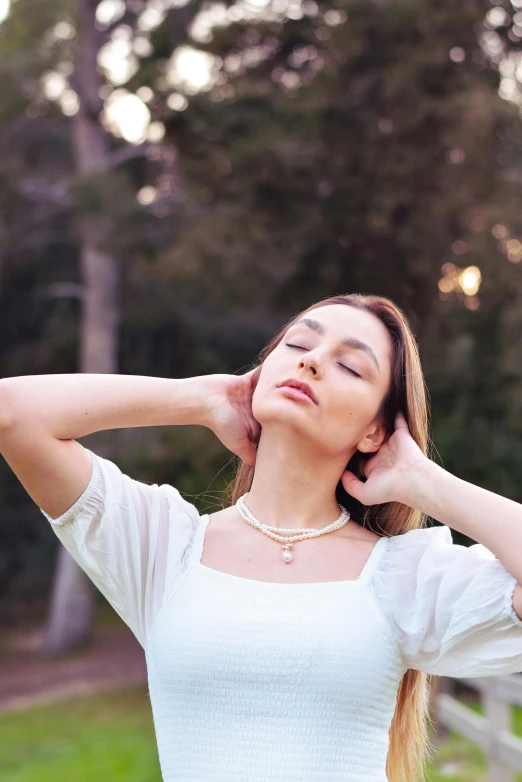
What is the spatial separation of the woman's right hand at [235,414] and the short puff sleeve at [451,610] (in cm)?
36

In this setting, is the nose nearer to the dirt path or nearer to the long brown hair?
the long brown hair

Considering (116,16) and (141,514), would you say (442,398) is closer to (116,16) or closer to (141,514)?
(116,16)

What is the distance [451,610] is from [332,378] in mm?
451

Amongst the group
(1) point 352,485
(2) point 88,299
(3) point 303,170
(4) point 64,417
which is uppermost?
(4) point 64,417

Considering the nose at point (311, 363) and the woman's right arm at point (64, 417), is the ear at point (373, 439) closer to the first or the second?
the nose at point (311, 363)

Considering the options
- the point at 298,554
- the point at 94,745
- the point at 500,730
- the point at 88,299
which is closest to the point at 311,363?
the point at 298,554

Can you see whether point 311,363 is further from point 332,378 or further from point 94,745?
point 94,745

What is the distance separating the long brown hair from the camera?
189cm

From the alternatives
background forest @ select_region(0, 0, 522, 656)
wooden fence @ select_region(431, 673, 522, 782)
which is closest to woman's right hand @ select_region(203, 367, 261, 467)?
wooden fence @ select_region(431, 673, 522, 782)

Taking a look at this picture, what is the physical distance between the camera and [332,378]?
1800 millimetres

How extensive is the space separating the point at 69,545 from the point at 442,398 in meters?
7.78

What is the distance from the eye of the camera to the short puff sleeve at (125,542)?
1.78 meters

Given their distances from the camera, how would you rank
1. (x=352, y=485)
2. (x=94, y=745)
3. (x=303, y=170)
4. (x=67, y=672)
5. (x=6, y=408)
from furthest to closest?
(x=67, y=672), (x=303, y=170), (x=94, y=745), (x=352, y=485), (x=6, y=408)

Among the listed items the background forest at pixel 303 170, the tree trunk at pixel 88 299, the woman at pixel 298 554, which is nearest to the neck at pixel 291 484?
the woman at pixel 298 554
